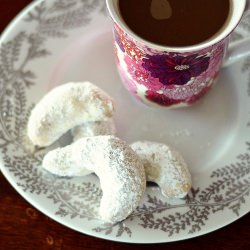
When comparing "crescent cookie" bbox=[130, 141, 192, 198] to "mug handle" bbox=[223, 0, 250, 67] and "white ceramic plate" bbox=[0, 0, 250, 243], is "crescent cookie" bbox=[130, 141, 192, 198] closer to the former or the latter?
"white ceramic plate" bbox=[0, 0, 250, 243]

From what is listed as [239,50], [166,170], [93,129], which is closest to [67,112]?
[93,129]

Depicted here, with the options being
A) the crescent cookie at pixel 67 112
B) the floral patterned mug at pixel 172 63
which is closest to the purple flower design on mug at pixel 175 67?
the floral patterned mug at pixel 172 63

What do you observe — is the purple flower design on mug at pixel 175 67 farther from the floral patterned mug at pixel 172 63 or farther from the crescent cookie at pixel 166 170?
the crescent cookie at pixel 166 170

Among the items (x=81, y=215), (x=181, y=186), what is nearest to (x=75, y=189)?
(x=81, y=215)

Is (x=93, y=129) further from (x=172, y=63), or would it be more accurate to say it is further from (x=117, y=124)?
(x=172, y=63)

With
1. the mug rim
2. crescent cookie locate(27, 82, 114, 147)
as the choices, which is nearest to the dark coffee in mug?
the mug rim

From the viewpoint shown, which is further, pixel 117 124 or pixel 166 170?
pixel 117 124
